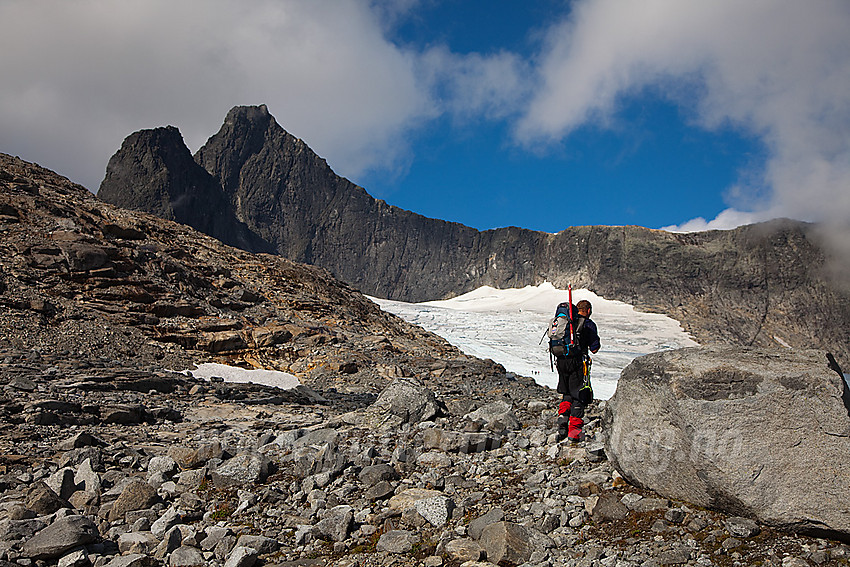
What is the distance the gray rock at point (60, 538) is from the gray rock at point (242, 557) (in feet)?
4.29

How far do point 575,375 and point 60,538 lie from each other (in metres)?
5.28

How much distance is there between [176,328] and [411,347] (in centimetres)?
1010

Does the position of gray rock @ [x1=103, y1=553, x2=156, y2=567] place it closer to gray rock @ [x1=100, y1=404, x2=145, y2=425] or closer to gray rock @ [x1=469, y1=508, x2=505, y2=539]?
gray rock @ [x1=469, y1=508, x2=505, y2=539]

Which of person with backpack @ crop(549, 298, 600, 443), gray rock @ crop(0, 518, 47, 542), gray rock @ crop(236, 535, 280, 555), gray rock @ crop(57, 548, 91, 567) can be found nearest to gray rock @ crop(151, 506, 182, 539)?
gray rock @ crop(57, 548, 91, 567)

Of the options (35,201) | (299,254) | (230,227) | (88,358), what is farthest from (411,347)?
(299,254)

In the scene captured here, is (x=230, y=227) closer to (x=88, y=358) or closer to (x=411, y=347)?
(x=411, y=347)

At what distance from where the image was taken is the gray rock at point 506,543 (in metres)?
4.03

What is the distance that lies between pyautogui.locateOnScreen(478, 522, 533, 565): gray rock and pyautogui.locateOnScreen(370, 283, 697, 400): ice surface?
120ft

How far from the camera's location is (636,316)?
90.6m

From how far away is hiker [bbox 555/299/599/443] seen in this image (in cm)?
624

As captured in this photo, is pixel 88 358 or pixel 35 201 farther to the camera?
pixel 35 201

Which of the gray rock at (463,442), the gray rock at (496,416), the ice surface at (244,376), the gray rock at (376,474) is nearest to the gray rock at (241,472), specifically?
the gray rock at (376,474)

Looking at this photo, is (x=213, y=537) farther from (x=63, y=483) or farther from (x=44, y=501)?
(x=63, y=483)

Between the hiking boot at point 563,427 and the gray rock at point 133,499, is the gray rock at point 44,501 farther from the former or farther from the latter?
the hiking boot at point 563,427
